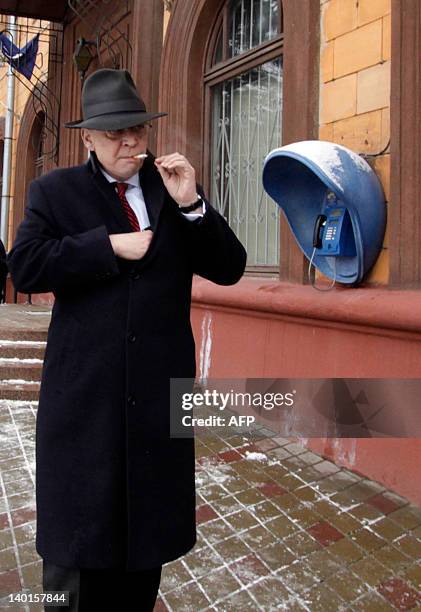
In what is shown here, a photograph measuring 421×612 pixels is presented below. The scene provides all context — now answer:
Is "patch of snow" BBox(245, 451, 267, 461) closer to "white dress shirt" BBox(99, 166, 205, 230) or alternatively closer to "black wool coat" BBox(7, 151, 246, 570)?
"black wool coat" BBox(7, 151, 246, 570)

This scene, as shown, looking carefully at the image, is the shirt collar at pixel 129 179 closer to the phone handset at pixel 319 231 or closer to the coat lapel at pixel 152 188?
the coat lapel at pixel 152 188

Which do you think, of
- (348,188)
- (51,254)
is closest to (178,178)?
(51,254)

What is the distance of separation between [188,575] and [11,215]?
34.7ft

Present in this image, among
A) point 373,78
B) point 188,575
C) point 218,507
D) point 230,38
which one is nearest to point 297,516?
point 218,507

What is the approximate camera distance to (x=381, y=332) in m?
3.30

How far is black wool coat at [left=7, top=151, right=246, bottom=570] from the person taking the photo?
1564 millimetres

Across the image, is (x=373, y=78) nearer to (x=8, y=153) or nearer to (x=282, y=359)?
(x=282, y=359)

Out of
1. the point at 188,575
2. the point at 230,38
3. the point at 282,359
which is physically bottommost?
the point at 188,575

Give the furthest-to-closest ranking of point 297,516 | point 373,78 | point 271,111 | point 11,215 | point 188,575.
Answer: point 11,215, point 271,111, point 373,78, point 297,516, point 188,575

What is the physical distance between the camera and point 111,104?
1.63 meters

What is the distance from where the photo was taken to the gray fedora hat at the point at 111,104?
1.61 m
